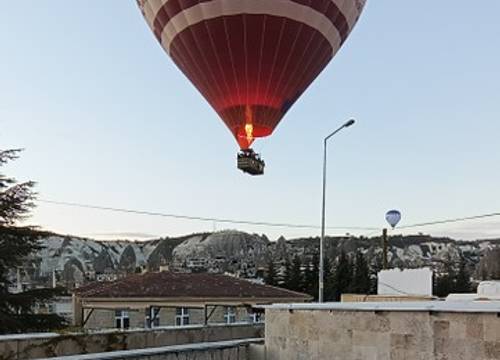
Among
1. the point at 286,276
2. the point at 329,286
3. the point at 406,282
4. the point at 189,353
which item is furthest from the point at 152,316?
the point at 286,276

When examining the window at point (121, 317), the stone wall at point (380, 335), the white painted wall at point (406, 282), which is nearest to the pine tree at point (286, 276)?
the window at point (121, 317)

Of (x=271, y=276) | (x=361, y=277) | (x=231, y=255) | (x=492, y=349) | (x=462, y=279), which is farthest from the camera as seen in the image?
(x=231, y=255)

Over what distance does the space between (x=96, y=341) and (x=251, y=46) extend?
28.4ft

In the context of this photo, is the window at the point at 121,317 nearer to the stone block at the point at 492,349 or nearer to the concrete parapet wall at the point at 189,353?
the concrete parapet wall at the point at 189,353

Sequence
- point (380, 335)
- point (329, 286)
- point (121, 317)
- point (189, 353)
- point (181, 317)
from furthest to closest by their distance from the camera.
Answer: point (329, 286)
point (181, 317)
point (121, 317)
point (189, 353)
point (380, 335)

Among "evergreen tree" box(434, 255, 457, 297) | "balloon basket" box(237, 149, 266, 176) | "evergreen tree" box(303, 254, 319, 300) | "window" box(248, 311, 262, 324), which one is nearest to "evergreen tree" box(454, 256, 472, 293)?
"evergreen tree" box(434, 255, 457, 297)

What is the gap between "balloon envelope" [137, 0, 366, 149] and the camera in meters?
16.3

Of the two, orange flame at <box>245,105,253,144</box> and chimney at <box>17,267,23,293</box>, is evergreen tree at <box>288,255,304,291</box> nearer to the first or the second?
chimney at <box>17,267,23,293</box>

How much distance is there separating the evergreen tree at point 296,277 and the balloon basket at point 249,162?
42316mm

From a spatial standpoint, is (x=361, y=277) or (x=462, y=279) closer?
(x=361, y=277)

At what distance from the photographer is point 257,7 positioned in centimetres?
1606

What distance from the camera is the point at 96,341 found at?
11.1 m

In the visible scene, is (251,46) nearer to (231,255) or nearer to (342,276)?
(342,276)

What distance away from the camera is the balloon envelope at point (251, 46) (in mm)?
16312
